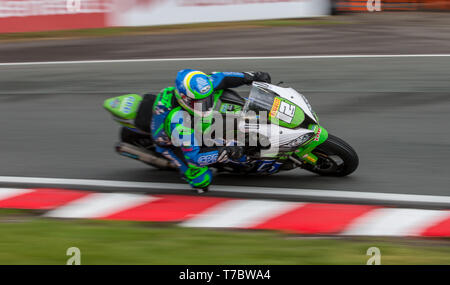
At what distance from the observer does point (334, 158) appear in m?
6.99

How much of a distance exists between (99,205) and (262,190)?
1639 millimetres

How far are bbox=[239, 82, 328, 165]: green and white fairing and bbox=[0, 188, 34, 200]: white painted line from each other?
95.7 inches

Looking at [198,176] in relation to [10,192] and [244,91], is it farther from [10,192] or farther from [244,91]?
[244,91]

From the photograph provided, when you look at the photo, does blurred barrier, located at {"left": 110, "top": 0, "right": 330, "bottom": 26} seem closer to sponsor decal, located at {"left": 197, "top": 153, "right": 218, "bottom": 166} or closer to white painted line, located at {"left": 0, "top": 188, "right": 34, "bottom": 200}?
white painted line, located at {"left": 0, "top": 188, "right": 34, "bottom": 200}

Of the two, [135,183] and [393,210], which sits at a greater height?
[135,183]

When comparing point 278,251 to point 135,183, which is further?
point 135,183

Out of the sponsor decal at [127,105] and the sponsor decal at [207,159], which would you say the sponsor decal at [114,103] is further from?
the sponsor decal at [207,159]

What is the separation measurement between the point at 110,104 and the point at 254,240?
2292 millimetres

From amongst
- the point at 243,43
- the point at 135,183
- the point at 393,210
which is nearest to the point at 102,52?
the point at 243,43

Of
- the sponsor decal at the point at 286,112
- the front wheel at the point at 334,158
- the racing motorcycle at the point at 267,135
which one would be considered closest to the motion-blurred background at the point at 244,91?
the front wheel at the point at 334,158

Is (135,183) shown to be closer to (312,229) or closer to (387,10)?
(312,229)

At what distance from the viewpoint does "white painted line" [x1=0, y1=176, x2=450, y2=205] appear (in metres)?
6.40

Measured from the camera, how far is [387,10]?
754 inches
